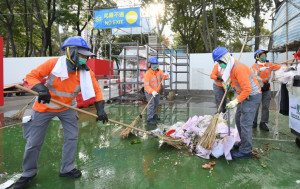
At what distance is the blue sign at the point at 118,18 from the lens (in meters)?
A: 9.90

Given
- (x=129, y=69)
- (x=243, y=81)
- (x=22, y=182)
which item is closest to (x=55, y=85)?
(x=22, y=182)

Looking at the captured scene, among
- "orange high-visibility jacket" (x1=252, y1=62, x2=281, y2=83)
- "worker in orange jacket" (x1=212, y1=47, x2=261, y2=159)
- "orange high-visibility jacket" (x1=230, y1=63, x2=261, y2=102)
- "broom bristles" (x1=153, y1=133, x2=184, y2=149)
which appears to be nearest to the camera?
"orange high-visibility jacket" (x1=230, y1=63, x2=261, y2=102)

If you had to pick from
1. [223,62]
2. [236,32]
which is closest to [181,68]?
[236,32]

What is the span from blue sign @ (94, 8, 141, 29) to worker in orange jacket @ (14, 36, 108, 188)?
7704 mm

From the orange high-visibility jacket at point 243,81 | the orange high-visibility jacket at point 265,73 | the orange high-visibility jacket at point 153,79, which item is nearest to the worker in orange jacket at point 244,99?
the orange high-visibility jacket at point 243,81

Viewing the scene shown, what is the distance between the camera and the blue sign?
990cm

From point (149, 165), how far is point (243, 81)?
1.77 metres

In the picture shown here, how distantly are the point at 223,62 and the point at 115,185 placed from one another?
7.43 ft

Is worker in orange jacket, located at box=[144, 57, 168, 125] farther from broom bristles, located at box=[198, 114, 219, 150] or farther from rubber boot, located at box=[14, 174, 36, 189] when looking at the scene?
rubber boot, located at box=[14, 174, 36, 189]

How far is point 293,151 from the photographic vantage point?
11.8 ft

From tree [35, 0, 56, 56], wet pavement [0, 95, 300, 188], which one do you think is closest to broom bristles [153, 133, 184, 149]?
wet pavement [0, 95, 300, 188]

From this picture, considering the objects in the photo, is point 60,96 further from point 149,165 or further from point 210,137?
point 210,137

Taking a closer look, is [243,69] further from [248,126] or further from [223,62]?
[248,126]

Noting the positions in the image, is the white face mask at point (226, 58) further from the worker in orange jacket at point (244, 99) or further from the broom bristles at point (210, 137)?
the broom bristles at point (210, 137)
